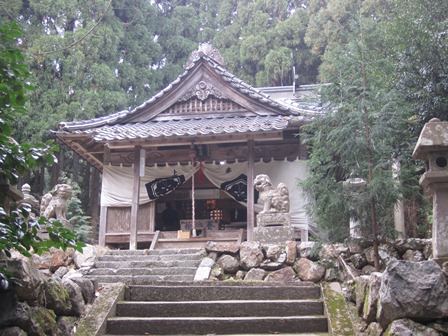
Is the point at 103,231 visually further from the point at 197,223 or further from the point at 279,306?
the point at 279,306

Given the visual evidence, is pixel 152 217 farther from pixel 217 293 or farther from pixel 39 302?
pixel 39 302

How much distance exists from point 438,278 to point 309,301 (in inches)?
86.5

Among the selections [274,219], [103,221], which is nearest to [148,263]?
[274,219]

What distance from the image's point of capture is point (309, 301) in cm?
636

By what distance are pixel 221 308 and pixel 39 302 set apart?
2251 mm

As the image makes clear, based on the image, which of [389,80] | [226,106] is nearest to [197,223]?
[226,106]

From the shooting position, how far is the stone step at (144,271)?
35.7 ft

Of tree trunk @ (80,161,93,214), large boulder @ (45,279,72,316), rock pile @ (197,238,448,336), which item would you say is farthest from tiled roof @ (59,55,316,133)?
large boulder @ (45,279,72,316)

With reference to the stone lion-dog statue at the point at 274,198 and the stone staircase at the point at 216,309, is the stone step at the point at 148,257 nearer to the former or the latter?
the stone lion-dog statue at the point at 274,198

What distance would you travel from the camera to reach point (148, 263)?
1144cm

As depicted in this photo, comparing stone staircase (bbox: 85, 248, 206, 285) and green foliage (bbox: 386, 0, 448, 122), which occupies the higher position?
green foliage (bbox: 386, 0, 448, 122)

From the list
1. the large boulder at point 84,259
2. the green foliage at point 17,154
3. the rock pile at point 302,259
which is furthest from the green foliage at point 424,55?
the green foliage at point 17,154

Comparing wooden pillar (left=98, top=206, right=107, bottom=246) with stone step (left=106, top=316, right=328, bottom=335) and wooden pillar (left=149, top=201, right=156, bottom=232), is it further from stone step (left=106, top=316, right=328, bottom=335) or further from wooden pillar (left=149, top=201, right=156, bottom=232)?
stone step (left=106, top=316, right=328, bottom=335)

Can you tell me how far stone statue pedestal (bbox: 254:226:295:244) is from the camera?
1118 cm
